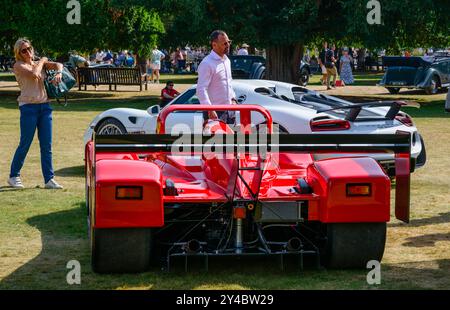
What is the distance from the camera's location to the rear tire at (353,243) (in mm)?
7246

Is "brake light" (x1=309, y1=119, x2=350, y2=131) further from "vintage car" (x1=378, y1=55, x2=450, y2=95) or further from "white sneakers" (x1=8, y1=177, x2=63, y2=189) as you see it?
"vintage car" (x1=378, y1=55, x2=450, y2=95)

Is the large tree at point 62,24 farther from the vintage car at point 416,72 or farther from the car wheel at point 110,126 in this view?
the car wheel at point 110,126

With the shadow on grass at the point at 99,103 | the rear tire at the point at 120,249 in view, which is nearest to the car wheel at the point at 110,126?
the rear tire at the point at 120,249

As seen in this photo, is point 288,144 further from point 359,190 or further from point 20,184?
point 20,184

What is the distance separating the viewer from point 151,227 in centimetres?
712

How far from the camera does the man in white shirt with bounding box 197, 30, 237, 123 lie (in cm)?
1055

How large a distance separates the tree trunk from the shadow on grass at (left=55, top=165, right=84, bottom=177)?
17244 mm

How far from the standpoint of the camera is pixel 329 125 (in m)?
12.3

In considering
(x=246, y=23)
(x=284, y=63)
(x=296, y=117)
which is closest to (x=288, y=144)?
(x=296, y=117)

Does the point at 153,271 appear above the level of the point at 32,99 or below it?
below

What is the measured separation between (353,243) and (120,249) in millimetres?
1754

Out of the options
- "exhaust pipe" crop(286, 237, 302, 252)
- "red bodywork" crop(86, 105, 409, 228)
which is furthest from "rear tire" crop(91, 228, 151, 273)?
"exhaust pipe" crop(286, 237, 302, 252)
